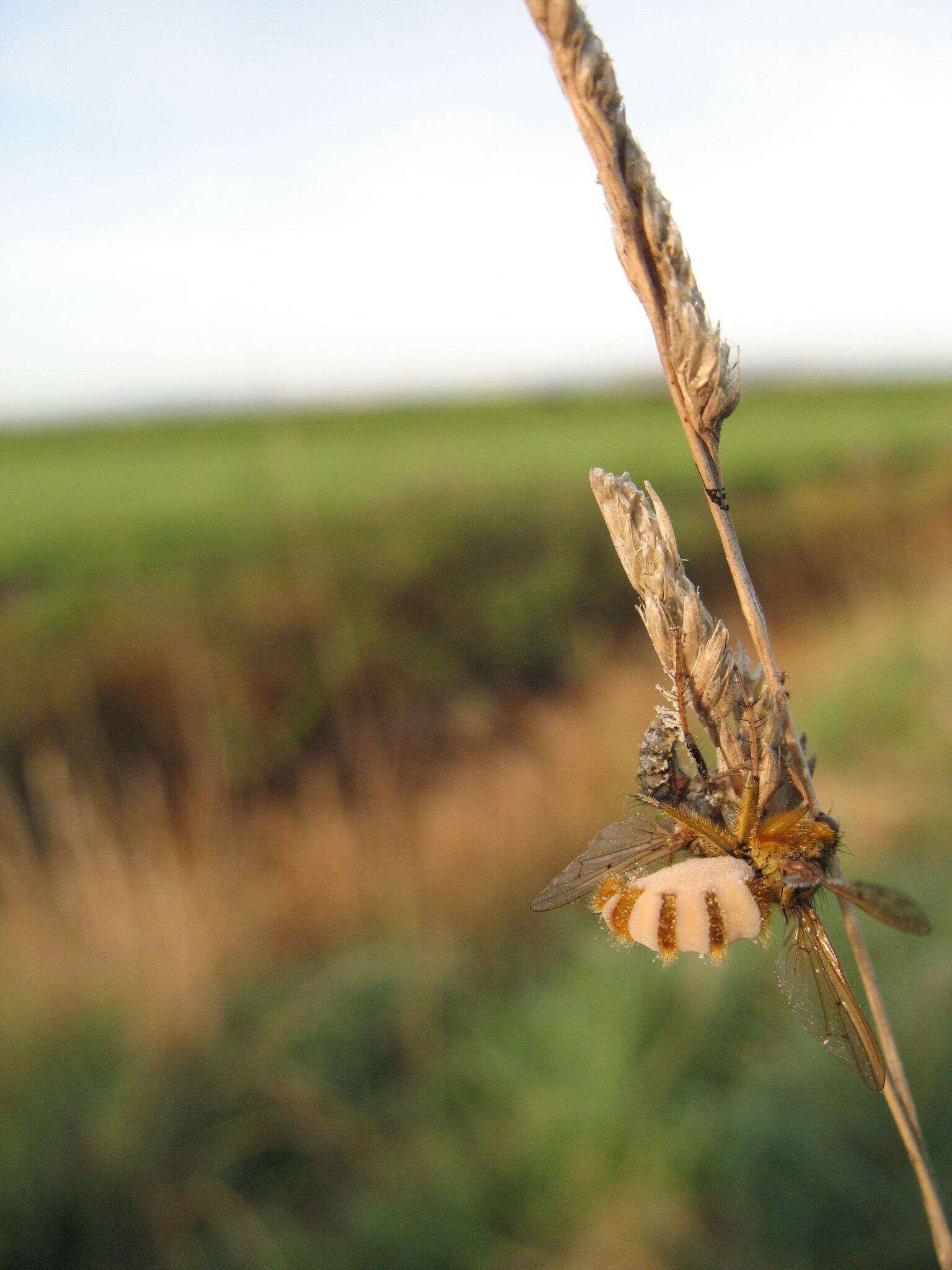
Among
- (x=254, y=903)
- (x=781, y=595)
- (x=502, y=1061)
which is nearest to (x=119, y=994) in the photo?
(x=254, y=903)

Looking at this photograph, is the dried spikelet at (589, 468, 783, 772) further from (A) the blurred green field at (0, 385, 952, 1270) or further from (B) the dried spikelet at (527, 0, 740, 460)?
(A) the blurred green field at (0, 385, 952, 1270)

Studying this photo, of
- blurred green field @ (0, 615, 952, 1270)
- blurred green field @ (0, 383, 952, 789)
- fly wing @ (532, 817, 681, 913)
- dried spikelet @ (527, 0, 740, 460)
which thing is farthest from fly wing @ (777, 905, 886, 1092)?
blurred green field @ (0, 383, 952, 789)

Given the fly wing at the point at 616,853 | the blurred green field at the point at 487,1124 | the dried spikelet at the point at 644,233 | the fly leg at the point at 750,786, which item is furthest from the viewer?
the blurred green field at the point at 487,1124

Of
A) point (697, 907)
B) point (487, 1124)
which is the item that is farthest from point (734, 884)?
point (487, 1124)

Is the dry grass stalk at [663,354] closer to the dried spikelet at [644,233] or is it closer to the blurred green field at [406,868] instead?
the dried spikelet at [644,233]

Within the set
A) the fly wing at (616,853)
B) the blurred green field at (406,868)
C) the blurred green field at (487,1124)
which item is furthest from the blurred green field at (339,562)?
the fly wing at (616,853)

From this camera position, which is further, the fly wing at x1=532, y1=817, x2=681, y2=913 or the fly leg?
the fly wing at x1=532, y1=817, x2=681, y2=913

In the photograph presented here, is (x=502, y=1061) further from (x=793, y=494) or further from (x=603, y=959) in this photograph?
(x=793, y=494)
